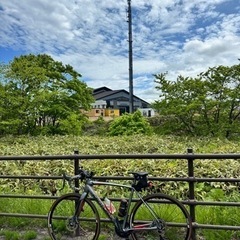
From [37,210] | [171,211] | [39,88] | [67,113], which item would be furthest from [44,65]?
[171,211]

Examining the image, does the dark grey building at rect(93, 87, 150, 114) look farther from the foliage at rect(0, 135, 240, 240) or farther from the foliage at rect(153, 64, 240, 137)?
the foliage at rect(0, 135, 240, 240)

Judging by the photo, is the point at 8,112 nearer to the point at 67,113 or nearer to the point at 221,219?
the point at 67,113

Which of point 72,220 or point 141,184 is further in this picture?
point 72,220

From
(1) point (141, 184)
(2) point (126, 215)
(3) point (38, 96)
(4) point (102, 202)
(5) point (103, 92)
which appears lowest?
(2) point (126, 215)

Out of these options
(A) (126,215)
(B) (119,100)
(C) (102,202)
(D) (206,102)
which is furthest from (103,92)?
(A) (126,215)

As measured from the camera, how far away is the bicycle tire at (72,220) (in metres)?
2.90

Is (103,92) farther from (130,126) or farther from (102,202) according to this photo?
(102,202)

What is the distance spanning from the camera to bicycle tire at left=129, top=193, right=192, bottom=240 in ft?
8.97

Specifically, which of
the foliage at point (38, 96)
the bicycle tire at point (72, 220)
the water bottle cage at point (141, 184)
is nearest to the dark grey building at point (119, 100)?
the foliage at point (38, 96)

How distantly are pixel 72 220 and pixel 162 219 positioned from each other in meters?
0.90

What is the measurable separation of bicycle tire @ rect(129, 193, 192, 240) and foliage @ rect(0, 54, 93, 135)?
11992 millimetres

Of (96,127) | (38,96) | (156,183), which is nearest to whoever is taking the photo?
(156,183)

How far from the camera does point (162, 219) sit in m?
2.87

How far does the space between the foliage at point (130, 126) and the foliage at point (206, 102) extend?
251 cm
